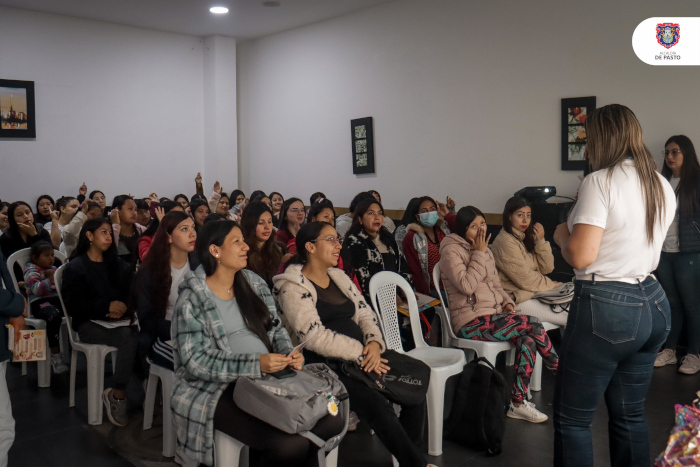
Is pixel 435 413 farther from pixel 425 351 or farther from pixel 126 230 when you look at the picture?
pixel 126 230

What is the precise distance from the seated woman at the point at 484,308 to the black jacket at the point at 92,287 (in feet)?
6.31

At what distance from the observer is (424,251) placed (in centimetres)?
439

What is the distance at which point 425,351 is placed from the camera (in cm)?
321

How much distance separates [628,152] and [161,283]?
7.44ft

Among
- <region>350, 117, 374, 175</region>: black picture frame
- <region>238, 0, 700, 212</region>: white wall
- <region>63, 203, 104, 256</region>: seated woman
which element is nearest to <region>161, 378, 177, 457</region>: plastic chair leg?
<region>63, 203, 104, 256</region>: seated woman

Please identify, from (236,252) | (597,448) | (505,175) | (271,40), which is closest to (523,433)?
(597,448)

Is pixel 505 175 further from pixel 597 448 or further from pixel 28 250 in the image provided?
pixel 28 250

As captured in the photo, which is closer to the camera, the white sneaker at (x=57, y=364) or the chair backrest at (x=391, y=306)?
the chair backrest at (x=391, y=306)

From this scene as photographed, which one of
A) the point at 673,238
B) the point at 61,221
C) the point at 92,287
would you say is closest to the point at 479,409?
the point at 673,238

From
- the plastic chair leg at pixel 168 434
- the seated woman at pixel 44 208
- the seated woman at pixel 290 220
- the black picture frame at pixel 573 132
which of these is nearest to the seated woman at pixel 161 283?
the plastic chair leg at pixel 168 434

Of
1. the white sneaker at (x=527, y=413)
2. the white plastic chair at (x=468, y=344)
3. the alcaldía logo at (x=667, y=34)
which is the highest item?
the alcaldía logo at (x=667, y=34)

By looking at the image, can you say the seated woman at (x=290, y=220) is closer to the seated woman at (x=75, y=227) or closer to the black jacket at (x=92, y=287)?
the black jacket at (x=92, y=287)

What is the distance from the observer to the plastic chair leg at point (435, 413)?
9.55ft

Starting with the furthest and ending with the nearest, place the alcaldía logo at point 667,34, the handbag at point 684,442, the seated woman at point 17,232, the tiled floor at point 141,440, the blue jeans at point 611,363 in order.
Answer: the alcaldía logo at point 667,34
the seated woman at point 17,232
the tiled floor at point 141,440
the blue jeans at point 611,363
the handbag at point 684,442
